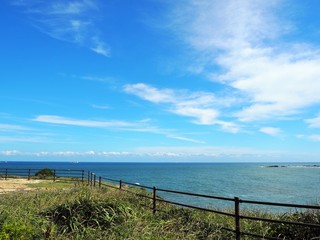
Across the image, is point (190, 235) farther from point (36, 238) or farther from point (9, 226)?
point (9, 226)

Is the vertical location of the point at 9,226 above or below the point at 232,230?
above

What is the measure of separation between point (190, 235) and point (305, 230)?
8.51ft

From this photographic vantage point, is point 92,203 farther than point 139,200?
No

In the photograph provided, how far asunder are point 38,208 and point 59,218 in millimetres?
2146

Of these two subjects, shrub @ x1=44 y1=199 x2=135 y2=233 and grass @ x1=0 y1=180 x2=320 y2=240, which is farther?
shrub @ x1=44 y1=199 x2=135 y2=233

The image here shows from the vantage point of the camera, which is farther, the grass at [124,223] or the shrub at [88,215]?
the shrub at [88,215]

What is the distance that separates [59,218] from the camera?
8930 millimetres

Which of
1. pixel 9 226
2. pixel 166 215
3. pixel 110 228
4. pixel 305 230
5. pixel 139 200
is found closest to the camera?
pixel 9 226

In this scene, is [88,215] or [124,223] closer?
[124,223]

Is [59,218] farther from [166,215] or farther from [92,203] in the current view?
[166,215]

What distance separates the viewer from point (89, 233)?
6836 mm

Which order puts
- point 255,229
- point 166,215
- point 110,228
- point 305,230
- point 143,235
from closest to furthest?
point 143,235 → point 110,228 → point 305,230 → point 255,229 → point 166,215

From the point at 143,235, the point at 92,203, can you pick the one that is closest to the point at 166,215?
the point at 92,203

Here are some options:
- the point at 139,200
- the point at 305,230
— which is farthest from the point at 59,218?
the point at 305,230
